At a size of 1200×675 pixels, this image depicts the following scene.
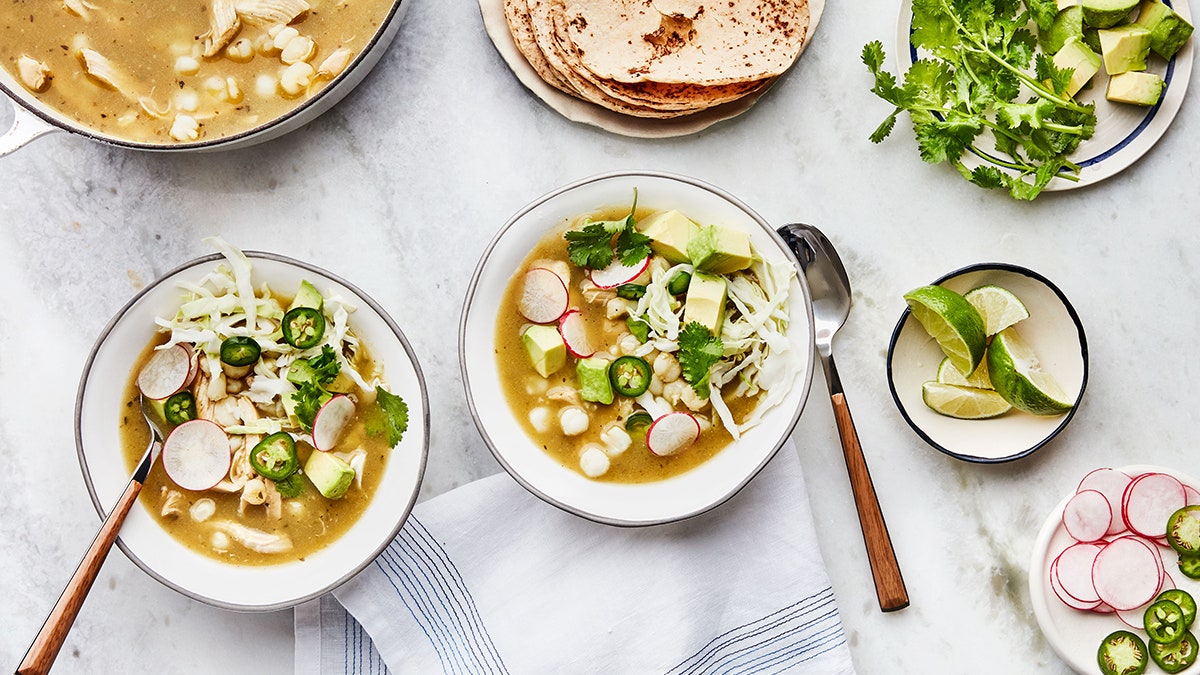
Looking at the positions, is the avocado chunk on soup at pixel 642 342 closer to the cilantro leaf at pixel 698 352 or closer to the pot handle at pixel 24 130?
the cilantro leaf at pixel 698 352

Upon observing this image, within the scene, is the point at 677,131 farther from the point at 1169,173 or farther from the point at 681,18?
the point at 1169,173

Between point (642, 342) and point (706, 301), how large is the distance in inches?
8.4

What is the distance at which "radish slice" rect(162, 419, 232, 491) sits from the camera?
2.56 meters

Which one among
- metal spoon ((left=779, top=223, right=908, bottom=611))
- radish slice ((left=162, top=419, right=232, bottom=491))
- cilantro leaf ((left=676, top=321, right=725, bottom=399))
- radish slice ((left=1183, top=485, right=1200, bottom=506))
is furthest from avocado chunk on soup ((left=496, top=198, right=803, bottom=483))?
radish slice ((left=1183, top=485, right=1200, bottom=506))

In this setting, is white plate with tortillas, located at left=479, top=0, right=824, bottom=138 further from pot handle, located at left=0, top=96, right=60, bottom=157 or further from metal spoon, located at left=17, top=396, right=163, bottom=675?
metal spoon, located at left=17, top=396, right=163, bottom=675

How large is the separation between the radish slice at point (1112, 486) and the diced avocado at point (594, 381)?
1.51 m

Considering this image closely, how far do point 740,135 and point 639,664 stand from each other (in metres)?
1.62

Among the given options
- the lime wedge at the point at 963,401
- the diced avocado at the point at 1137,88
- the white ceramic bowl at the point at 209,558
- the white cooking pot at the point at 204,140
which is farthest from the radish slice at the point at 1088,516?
the white cooking pot at the point at 204,140

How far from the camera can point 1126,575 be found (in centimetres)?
281

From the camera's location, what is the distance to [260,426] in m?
2.60

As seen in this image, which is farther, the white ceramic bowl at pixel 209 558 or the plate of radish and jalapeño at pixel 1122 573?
the plate of radish and jalapeño at pixel 1122 573

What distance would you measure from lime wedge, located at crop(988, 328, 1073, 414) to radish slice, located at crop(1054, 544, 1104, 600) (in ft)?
1.44

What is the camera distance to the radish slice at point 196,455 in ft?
8.39

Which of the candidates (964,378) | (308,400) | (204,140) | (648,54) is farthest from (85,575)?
(964,378)
